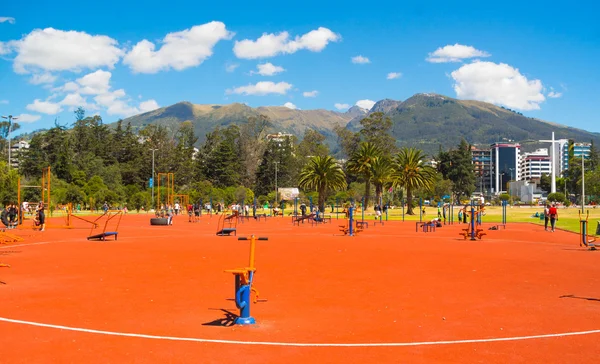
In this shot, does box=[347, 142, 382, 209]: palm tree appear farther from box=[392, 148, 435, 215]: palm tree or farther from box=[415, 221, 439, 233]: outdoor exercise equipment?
box=[415, 221, 439, 233]: outdoor exercise equipment

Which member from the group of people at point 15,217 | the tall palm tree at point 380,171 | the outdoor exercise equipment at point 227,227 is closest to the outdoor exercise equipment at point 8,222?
Answer: the group of people at point 15,217

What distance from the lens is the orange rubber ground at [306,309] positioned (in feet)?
26.0

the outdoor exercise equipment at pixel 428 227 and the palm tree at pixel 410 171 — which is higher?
the palm tree at pixel 410 171

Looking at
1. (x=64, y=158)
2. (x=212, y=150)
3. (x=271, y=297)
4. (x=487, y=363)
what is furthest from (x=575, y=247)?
(x=212, y=150)

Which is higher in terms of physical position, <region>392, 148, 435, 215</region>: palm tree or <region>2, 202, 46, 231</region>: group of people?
<region>392, 148, 435, 215</region>: palm tree

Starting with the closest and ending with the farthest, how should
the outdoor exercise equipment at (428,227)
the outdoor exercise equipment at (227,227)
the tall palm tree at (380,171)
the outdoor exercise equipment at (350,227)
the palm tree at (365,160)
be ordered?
the outdoor exercise equipment at (227,227), the outdoor exercise equipment at (350,227), the outdoor exercise equipment at (428,227), the palm tree at (365,160), the tall palm tree at (380,171)

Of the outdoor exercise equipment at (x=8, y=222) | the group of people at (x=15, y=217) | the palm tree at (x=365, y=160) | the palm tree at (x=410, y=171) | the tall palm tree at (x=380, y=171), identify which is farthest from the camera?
the palm tree at (x=410, y=171)

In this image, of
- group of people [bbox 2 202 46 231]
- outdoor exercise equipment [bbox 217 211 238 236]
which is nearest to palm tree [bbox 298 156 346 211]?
outdoor exercise equipment [bbox 217 211 238 236]

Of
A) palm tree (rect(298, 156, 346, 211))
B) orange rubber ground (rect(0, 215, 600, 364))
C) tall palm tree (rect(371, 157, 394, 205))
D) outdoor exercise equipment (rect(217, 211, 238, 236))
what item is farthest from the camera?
tall palm tree (rect(371, 157, 394, 205))

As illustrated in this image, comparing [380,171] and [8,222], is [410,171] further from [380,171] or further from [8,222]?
[8,222]

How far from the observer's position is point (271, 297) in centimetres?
1244

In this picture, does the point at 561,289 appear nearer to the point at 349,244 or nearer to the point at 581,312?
the point at 581,312

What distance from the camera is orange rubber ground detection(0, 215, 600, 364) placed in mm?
7938

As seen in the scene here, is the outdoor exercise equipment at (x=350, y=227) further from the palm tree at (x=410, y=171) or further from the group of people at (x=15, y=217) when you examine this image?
the palm tree at (x=410, y=171)
